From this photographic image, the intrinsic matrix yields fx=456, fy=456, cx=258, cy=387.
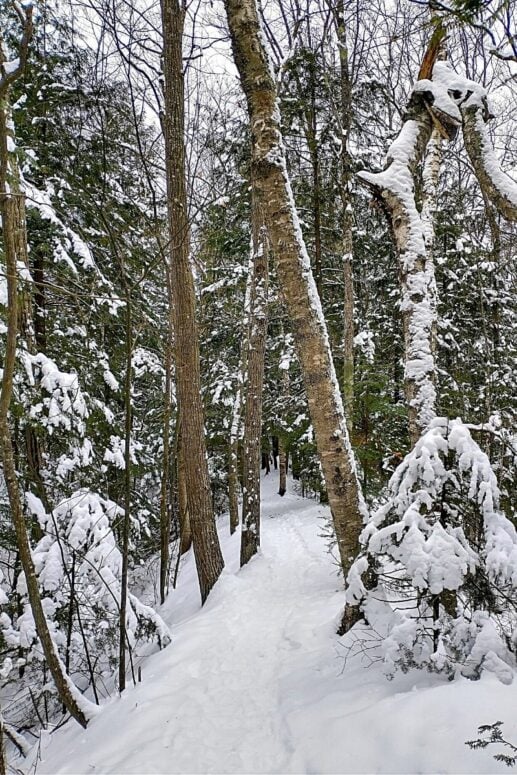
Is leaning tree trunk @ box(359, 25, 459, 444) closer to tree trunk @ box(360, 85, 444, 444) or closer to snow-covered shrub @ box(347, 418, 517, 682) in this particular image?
tree trunk @ box(360, 85, 444, 444)

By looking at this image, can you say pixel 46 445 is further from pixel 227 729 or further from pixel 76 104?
pixel 76 104

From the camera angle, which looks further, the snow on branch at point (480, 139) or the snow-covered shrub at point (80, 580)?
the snow-covered shrub at point (80, 580)

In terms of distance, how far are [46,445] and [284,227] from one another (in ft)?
15.2

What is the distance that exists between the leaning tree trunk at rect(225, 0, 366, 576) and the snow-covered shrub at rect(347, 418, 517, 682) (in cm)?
81

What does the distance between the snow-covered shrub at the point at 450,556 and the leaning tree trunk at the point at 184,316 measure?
3519 millimetres

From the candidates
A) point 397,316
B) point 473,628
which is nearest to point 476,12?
point 473,628

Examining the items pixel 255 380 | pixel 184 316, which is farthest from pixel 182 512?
pixel 184 316

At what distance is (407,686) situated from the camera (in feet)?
8.93

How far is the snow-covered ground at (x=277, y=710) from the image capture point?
224cm

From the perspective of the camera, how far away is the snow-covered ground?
224 cm

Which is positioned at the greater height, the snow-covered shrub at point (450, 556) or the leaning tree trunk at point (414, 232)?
the leaning tree trunk at point (414, 232)

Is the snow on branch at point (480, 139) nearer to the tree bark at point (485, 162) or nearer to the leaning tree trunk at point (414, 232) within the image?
the tree bark at point (485, 162)

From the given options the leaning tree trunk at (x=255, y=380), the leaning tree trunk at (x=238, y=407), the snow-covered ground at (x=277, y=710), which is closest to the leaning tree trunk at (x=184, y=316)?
the snow-covered ground at (x=277, y=710)

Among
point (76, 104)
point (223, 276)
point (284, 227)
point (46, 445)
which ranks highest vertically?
point (76, 104)
